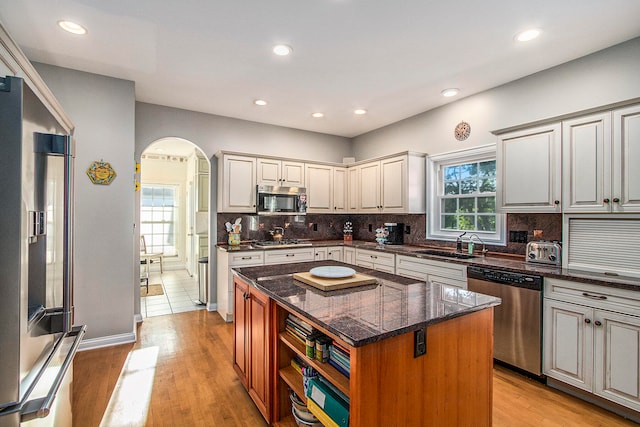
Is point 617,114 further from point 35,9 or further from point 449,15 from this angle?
point 35,9

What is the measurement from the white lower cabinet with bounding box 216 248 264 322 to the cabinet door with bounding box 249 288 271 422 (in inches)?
69.0

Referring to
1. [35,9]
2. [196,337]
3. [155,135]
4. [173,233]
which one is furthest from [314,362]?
[173,233]

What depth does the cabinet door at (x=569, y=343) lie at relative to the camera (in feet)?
7.06

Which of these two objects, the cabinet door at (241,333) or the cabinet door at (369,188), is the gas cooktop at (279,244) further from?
the cabinet door at (241,333)

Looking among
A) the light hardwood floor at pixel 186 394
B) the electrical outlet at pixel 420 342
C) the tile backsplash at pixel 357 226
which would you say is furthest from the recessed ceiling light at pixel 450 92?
the electrical outlet at pixel 420 342

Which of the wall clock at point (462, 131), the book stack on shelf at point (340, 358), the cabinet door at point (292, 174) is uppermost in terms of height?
the wall clock at point (462, 131)

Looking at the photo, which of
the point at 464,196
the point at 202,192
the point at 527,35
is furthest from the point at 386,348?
the point at 202,192

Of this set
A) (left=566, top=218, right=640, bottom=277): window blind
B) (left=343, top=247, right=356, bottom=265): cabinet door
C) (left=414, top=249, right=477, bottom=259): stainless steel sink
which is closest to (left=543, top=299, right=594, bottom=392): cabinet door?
(left=566, top=218, right=640, bottom=277): window blind

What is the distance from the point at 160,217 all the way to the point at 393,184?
5712 millimetres

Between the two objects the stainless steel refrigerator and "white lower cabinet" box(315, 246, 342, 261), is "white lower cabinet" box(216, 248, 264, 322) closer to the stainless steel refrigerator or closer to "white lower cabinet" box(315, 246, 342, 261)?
"white lower cabinet" box(315, 246, 342, 261)

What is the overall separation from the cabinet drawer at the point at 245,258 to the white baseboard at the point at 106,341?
1.26 meters

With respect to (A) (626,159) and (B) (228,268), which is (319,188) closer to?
(B) (228,268)

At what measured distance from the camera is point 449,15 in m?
2.15

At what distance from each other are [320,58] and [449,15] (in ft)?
3.58
